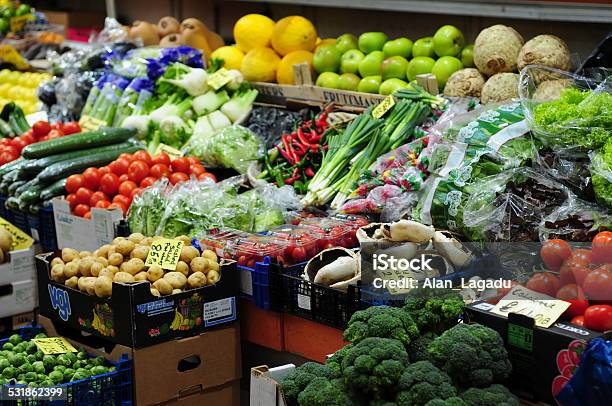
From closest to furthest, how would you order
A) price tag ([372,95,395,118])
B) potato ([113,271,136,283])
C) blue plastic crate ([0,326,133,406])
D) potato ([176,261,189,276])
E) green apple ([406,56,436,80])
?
blue plastic crate ([0,326,133,406])
potato ([113,271,136,283])
potato ([176,261,189,276])
price tag ([372,95,395,118])
green apple ([406,56,436,80])

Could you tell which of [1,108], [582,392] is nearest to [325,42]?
[1,108]

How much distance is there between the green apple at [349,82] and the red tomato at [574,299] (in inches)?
107

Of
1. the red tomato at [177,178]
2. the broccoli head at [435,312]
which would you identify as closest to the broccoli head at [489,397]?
the broccoli head at [435,312]

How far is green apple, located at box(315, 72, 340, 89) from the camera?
5.27 meters

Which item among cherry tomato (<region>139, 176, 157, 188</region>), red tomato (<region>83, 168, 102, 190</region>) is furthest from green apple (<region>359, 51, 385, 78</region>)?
red tomato (<region>83, 168, 102, 190</region>)

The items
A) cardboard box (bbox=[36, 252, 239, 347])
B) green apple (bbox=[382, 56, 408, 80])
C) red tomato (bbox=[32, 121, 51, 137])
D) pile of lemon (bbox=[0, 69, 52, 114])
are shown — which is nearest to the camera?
cardboard box (bbox=[36, 252, 239, 347])

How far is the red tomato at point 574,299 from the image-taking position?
2.61 metres

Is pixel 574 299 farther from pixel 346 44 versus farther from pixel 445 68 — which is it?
pixel 346 44

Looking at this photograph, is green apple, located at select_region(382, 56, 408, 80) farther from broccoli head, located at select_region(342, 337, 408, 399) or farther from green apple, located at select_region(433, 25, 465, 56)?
broccoli head, located at select_region(342, 337, 408, 399)

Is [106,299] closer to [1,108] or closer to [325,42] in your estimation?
[325,42]

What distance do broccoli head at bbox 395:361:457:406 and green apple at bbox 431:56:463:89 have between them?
8.70 ft

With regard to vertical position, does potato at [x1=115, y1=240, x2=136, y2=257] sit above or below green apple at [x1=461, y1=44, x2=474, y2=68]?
below

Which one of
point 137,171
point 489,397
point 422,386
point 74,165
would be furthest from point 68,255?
point 489,397

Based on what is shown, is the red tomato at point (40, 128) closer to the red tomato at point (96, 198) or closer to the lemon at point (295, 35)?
the red tomato at point (96, 198)
